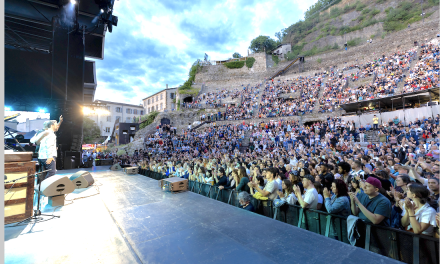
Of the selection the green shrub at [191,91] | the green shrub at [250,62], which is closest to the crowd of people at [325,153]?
the green shrub at [191,91]

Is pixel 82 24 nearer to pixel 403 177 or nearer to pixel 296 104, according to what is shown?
pixel 403 177

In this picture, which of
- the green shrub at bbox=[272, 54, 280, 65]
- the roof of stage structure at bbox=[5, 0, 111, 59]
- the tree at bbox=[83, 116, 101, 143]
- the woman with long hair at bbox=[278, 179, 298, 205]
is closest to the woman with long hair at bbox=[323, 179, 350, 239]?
the woman with long hair at bbox=[278, 179, 298, 205]

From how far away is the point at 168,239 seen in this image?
2.54 m

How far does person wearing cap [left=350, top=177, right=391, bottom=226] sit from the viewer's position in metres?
2.56

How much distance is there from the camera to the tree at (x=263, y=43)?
45.9 metres

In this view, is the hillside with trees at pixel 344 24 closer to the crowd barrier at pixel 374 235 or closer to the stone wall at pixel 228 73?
the stone wall at pixel 228 73

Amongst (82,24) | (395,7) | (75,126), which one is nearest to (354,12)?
(395,7)

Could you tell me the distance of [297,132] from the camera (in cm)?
A: 1594

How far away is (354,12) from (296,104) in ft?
110

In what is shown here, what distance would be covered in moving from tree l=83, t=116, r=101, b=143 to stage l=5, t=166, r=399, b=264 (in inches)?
1688

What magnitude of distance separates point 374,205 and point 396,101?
17.7 m

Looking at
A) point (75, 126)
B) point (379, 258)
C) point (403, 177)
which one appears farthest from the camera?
point (75, 126)

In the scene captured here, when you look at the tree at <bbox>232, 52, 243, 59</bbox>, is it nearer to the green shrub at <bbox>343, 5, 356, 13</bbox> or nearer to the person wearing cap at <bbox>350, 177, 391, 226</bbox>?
the green shrub at <bbox>343, 5, 356, 13</bbox>

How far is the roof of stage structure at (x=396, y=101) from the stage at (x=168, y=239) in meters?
16.8
